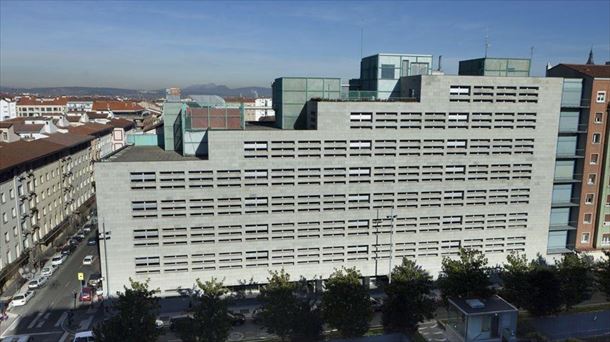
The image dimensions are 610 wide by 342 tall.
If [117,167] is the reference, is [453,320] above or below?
below

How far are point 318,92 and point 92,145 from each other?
59956mm

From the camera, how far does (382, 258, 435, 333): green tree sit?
3856cm

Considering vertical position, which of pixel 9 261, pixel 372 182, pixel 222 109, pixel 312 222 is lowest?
pixel 9 261

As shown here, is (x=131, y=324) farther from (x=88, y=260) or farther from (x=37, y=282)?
(x=88, y=260)

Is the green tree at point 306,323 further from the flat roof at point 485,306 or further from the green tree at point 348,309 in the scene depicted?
the flat roof at point 485,306

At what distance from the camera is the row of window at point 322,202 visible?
150 feet

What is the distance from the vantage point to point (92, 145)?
9212 cm

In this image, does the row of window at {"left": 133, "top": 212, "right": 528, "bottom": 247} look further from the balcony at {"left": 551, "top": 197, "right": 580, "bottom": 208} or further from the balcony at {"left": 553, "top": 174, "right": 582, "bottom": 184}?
the balcony at {"left": 553, "top": 174, "right": 582, "bottom": 184}

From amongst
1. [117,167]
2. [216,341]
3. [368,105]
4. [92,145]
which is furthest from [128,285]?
[92,145]

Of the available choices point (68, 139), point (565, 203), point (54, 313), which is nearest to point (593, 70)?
point (565, 203)

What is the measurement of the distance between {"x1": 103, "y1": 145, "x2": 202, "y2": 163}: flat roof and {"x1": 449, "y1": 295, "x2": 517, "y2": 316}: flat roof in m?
28.7

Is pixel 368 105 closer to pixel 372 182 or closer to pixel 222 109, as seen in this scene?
pixel 372 182

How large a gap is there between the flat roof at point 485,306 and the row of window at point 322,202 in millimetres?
13049

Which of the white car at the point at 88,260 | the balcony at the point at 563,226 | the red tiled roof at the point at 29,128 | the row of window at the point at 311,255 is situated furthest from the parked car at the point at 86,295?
the balcony at the point at 563,226
